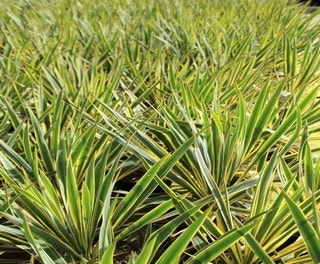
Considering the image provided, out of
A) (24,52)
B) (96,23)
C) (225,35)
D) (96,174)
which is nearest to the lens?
(96,174)

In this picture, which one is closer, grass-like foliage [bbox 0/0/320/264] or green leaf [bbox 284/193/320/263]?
green leaf [bbox 284/193/320/263]

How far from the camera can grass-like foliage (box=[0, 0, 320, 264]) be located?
100 centimetres

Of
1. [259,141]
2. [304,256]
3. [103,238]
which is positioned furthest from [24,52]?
[304,256]

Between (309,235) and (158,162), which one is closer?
(309,235)

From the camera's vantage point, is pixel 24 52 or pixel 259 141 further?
pixel 24 52

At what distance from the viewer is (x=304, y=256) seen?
979 mm

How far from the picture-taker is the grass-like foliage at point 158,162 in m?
1.00

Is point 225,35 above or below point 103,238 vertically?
above

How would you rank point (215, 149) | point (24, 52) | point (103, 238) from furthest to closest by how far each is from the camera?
point (24, 52), point (215, 149), point (103, 238)

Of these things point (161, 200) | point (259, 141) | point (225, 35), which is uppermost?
point (225, 35)

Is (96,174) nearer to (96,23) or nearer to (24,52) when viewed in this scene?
(24,52)

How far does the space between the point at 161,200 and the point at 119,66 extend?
822 mm

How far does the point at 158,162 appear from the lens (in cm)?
105

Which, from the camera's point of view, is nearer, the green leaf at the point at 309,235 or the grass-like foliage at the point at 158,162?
the green leaf at the point at 309,235
